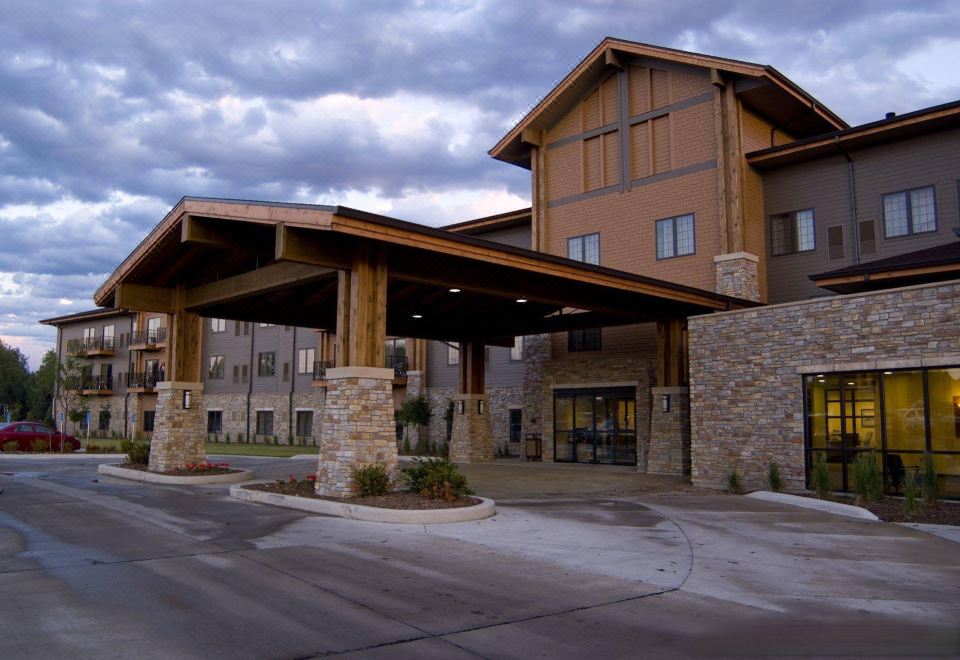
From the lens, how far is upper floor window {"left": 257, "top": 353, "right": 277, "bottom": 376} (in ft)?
161

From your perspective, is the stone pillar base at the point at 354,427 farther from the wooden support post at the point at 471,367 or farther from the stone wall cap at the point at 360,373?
the wooden support post at the point at 471,367

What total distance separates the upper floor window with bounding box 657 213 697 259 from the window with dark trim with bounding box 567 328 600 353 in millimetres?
4093

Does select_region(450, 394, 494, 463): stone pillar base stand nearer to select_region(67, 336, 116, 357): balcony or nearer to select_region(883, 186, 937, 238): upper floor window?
select_region(883, 186, 937, 238): upper floor window

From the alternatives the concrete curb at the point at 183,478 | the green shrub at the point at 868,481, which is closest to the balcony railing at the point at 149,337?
the concrete curb at the point at 183,478

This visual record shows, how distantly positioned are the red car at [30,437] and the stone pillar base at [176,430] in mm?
16916

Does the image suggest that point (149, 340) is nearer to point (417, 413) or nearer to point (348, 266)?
point (417, 413)

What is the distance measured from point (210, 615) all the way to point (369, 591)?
1.73 metres

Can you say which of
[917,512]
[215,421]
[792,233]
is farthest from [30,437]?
[917,512]

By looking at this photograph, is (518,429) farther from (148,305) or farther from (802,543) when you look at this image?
(802,543)

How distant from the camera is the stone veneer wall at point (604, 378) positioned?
27.9 meters

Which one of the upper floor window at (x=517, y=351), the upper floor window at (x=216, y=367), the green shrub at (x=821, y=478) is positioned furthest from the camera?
the upper floor window at (x=216, y=367)

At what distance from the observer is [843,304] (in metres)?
17.8

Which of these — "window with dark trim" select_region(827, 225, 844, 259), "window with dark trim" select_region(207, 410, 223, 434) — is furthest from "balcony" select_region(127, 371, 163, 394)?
"window with dark trim" select_region(827, 225, 844, 259)

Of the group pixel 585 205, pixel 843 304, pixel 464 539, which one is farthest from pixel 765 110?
pixel 464 539
